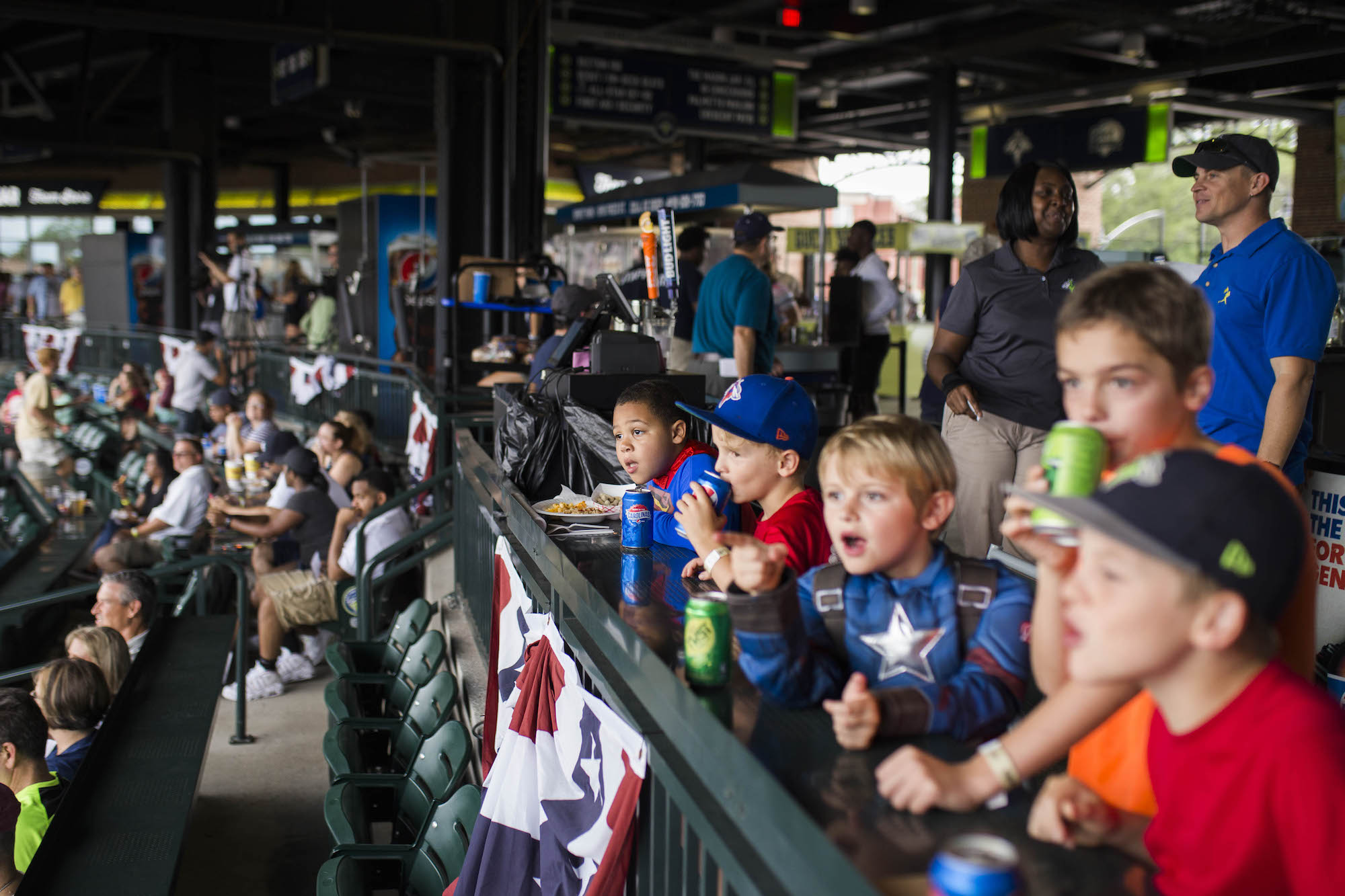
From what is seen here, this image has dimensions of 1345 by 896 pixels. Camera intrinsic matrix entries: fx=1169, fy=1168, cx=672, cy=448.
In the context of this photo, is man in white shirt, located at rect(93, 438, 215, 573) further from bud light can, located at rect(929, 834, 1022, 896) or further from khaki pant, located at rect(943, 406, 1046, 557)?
bud light can, located at rect(929, 834, 1022, 896)

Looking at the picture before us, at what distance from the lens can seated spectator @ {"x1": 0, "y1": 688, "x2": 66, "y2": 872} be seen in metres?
4.11

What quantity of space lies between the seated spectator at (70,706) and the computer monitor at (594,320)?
2.28 metres

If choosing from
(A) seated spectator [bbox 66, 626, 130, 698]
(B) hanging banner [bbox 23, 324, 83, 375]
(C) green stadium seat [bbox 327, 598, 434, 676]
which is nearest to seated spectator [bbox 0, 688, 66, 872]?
(A) seated spectator [bbox 66, 626, 130, 698]

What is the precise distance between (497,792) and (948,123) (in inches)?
580

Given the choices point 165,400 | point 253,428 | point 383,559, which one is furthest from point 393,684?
point 165,400

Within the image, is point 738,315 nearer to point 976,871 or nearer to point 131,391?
point 976,871

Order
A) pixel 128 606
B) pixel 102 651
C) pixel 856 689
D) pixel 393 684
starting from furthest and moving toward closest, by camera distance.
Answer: pixel 128 606 < pixel 102 651 < pixel 393 684 < pixel 856 689

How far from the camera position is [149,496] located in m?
11.3

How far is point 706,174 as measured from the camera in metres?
11.6

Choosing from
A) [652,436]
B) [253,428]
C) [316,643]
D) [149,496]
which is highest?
[652,436]

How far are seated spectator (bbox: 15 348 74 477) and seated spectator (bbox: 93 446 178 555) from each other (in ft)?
10.8

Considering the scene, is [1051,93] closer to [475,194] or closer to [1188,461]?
[475,194]

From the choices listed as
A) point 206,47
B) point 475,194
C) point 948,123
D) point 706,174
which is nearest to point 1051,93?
point 948,123

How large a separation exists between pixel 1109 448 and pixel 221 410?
12710mm
